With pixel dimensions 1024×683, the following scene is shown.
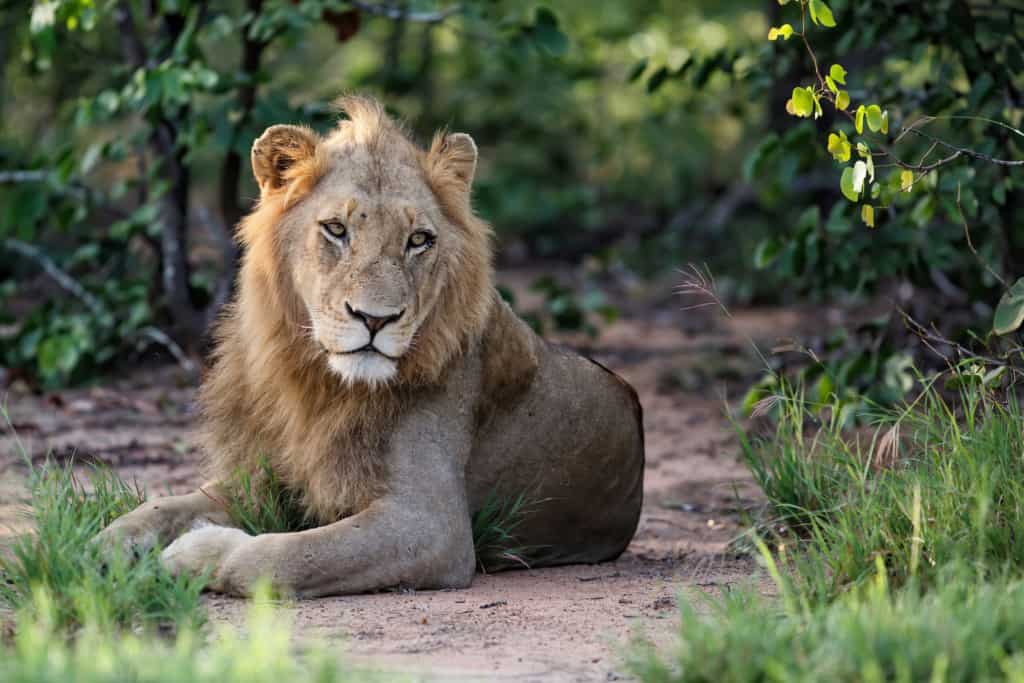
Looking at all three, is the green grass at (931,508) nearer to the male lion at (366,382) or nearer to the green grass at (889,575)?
the green grass at (889,575)

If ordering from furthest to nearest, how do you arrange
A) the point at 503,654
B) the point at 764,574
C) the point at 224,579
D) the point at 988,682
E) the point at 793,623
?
the point at 764,574 → the point at 224,579 → the point at 503,654 → the point at 793,623 → the point at 988,682

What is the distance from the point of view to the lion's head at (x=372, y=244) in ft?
14.0

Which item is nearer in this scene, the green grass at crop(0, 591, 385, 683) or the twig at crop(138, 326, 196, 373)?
the green grass at crop(0, 591, 385, 683)

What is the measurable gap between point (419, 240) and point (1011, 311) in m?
1.88

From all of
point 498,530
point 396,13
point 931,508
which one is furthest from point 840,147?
point 396,13

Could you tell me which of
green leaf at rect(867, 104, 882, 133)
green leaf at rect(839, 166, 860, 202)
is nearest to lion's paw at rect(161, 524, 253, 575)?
green leaf at rect(839, 166, 860, 202)

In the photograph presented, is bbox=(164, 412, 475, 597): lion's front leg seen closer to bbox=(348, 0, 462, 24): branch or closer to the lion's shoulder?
the lion's shoulder

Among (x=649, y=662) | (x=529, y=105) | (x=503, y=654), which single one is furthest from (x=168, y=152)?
(x=529, y=105)

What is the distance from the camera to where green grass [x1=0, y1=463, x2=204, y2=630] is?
137 inches

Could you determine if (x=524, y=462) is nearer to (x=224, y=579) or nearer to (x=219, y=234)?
(x=224, y=579)

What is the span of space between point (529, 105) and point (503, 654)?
10.8 metres

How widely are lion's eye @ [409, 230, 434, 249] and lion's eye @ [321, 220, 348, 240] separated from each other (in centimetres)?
21

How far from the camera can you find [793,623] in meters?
3.31

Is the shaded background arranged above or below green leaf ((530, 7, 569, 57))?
below
